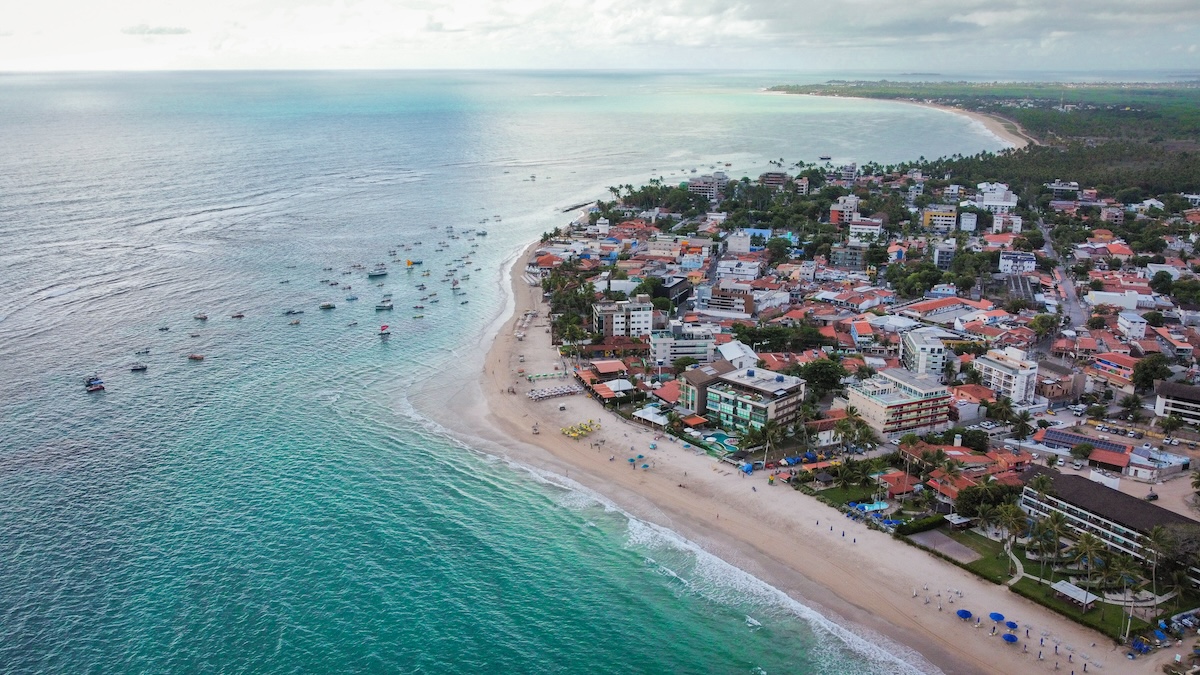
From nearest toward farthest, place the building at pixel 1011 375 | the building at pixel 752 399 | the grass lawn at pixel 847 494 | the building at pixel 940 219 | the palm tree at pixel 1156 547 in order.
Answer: the palm tree at pixel 1156 547, the grass lawn at pixel 847 494, the building at pixel 752 399, the building at pixel 1011 375, the building at pixel 940 219

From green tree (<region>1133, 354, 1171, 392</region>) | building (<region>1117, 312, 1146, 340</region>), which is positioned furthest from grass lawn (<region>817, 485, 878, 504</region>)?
building (<region>1117, 312, 1146, 340</region>)

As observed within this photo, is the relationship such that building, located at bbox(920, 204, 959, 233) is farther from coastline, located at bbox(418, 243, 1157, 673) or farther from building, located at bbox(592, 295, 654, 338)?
coastline, located at bbox(418, 243, 1157, 673)

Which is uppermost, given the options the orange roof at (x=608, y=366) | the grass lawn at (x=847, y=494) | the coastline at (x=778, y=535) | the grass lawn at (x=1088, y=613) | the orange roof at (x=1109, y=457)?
the orange roof at (x=608, y=366)

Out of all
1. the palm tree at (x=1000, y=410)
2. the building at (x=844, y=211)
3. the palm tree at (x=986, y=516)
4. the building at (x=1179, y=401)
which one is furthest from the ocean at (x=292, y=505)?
the building at (x=844, y=211)

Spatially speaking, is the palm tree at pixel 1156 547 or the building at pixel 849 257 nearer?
the palm tree at pixel 1156 547

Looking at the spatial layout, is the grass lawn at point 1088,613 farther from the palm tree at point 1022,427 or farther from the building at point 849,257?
the building at point 849,257

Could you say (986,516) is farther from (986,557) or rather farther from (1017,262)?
(1017,262)

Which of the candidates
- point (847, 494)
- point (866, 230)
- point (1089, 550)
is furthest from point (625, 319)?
point (866, 230)
